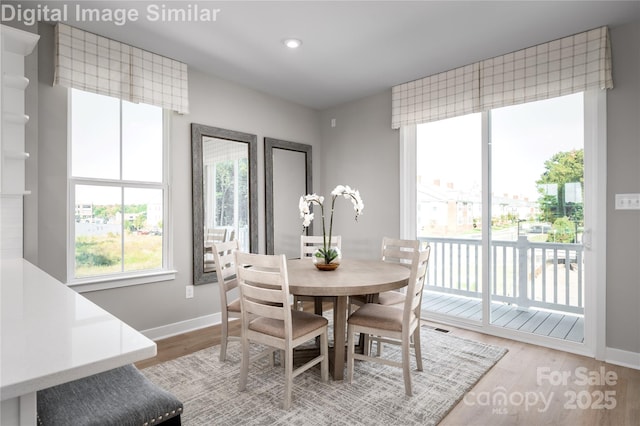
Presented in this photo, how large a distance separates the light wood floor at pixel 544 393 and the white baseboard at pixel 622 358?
3.2 inches

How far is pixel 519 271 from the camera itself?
10.7ft

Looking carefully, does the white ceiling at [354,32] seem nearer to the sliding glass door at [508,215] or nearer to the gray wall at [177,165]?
the gray wall at [177,165]

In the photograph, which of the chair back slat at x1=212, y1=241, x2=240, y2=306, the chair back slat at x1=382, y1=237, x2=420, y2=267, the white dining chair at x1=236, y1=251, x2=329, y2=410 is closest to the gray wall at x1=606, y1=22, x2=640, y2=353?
the chair back slat at x1=382, y1=237, x2=420, y2=267

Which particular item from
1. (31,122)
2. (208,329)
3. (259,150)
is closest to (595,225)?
(259,150)

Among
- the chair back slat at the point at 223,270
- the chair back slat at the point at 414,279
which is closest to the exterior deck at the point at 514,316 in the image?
the chair back slat at the point at 414,279

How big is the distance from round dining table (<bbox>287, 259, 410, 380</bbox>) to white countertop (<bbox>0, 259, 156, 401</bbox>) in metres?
1.20

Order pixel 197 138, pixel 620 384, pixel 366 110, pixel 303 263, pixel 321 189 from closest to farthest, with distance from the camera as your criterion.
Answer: pixel 620 384, pixel 303 263, pixel 197 138, pixel 366 110, pixel 321 189

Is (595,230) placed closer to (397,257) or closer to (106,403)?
(397,257)

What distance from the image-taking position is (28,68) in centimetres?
241

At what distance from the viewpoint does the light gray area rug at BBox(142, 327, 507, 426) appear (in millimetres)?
1947

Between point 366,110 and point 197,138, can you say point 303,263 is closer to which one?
point 197,138

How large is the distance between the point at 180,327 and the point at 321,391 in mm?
1754

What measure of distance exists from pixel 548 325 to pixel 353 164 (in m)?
2.65

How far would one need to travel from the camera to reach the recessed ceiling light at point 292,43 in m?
2.81
